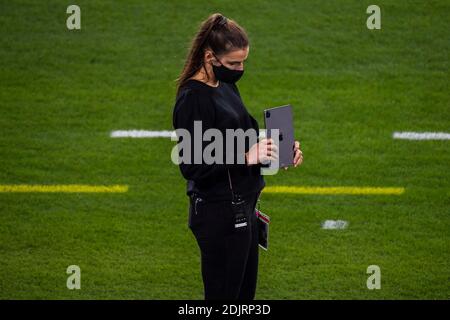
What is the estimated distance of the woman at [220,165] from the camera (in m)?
4.36

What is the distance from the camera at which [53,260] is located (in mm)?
6734

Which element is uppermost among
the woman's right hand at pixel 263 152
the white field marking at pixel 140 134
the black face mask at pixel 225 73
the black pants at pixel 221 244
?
the black face mask at pixel 225 73

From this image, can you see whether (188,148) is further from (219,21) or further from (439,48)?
(439,48)

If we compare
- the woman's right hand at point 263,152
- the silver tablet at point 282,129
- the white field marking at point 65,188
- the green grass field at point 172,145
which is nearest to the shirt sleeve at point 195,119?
the woman's right hand at point 263,152

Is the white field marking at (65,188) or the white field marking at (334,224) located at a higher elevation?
the white field marking at (65,188)

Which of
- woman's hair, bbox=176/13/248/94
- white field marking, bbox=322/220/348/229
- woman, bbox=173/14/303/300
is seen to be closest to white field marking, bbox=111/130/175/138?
white field marking, bbox=322/220/348/229

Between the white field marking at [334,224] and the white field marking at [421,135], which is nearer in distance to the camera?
the white field marking at [334,224]

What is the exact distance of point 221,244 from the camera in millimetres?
4523

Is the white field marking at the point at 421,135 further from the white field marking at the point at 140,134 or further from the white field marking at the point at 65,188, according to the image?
the white field marking at the point at 65,188

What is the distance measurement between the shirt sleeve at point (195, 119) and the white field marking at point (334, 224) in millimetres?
2986
